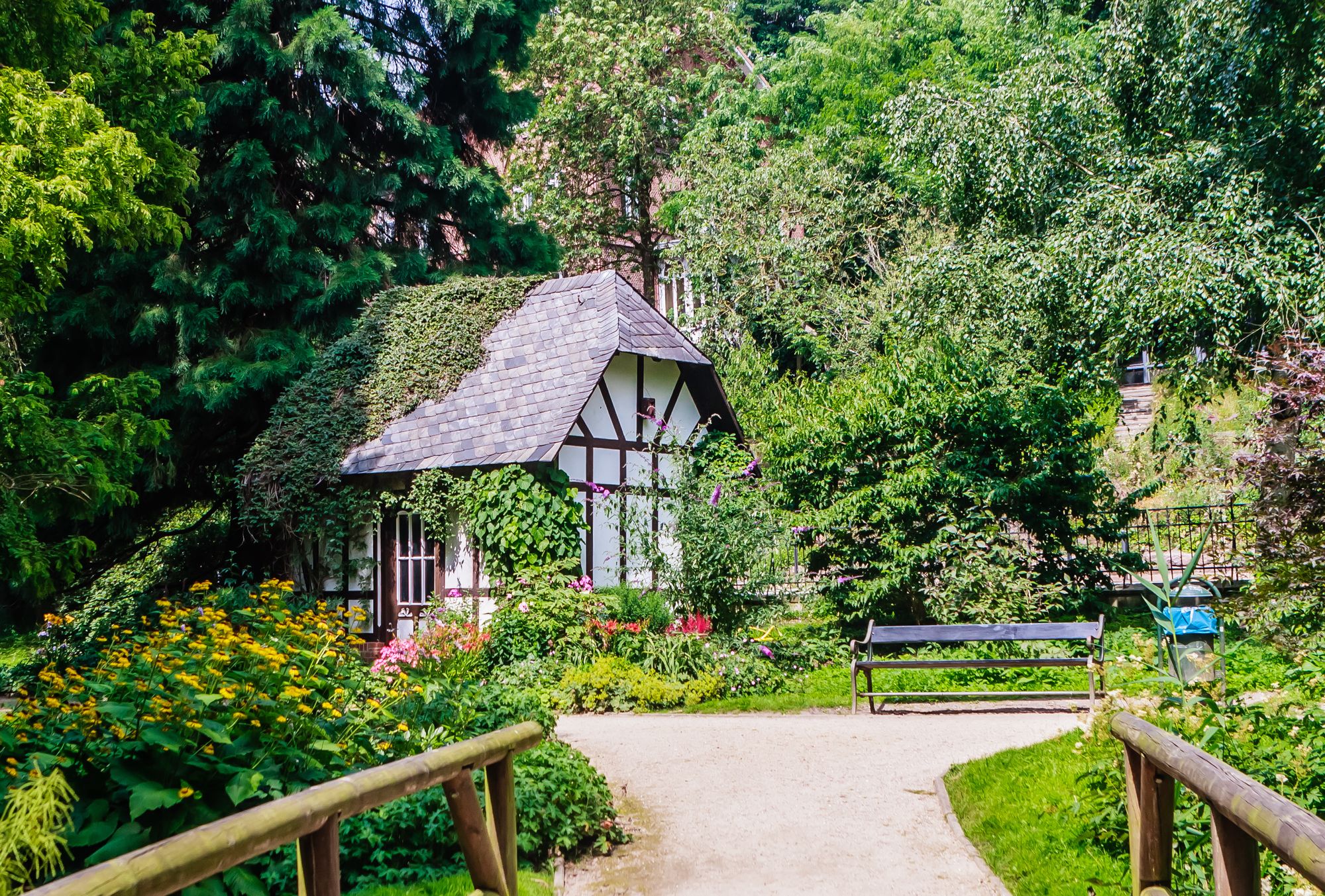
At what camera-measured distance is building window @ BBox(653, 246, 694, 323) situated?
1104 inches

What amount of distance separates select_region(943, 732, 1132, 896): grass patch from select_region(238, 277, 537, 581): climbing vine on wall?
34.8 feet

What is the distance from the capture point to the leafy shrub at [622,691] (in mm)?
11789

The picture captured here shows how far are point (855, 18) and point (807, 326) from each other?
9243 mm

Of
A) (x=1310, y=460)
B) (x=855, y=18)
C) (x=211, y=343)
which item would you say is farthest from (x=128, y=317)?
(x=855, y=18)

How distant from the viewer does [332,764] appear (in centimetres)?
549

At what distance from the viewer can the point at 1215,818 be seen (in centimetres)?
335

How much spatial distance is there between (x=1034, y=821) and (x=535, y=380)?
10.6m

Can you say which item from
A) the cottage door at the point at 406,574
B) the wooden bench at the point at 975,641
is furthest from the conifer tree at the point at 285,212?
Answer: the wooden bench at the point at 975,641

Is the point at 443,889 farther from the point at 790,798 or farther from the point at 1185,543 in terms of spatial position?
the point at 1185,543

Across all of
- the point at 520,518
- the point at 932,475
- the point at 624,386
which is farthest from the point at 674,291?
the point at 932,475

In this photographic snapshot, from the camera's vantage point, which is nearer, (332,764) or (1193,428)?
(332,764)

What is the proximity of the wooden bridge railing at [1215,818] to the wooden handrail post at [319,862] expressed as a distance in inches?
97.7

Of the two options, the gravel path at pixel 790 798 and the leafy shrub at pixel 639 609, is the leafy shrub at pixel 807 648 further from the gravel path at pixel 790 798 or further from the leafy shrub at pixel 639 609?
the gravel path at pixel 790 798

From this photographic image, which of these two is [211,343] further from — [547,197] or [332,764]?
[332,764]
